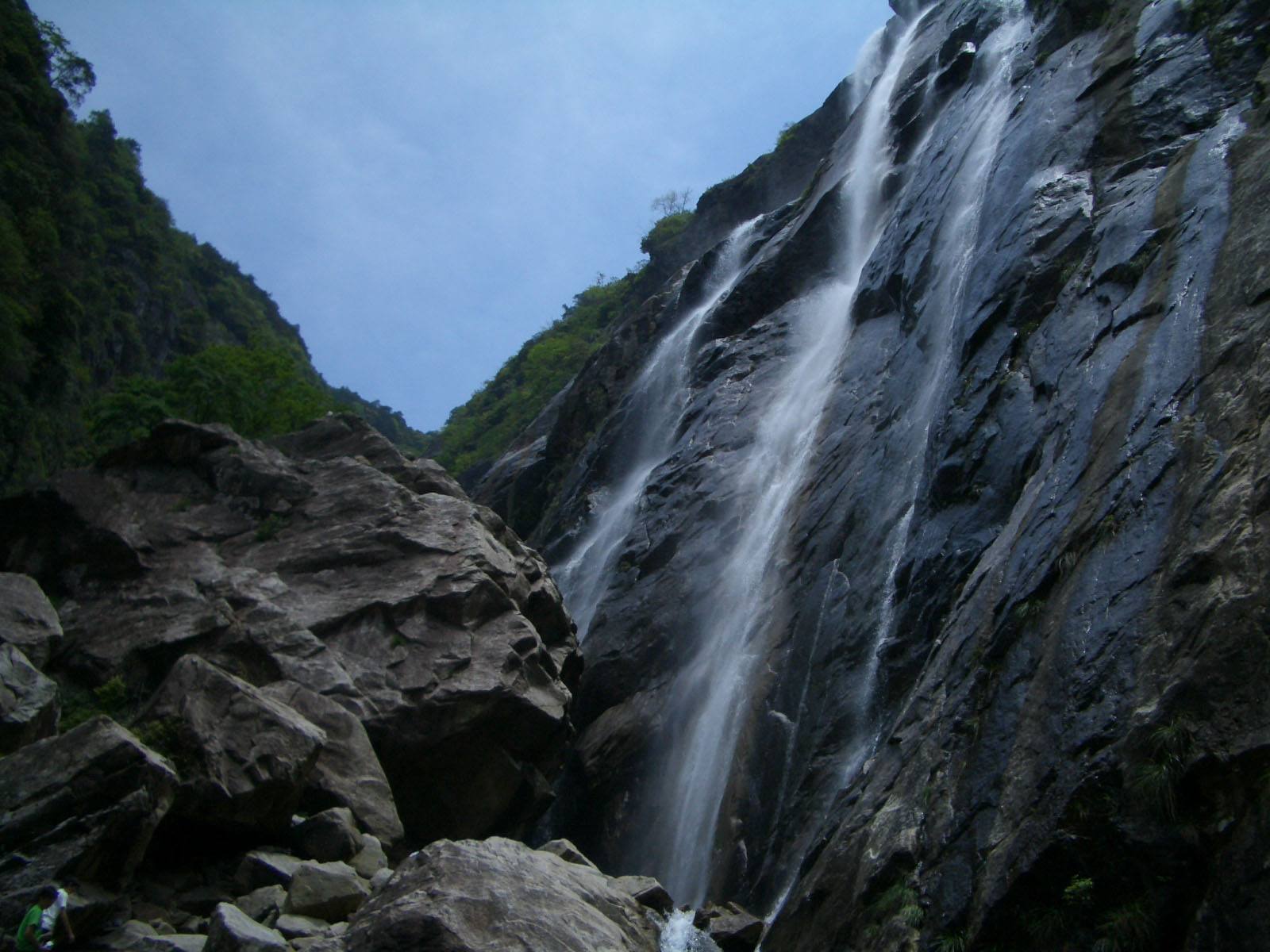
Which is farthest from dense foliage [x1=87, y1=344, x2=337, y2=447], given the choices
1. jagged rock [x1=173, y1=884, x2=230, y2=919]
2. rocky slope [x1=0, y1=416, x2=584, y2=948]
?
jagged rock [x1=173, y1=884, x2=230, y2=919]

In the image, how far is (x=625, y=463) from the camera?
3181 cm

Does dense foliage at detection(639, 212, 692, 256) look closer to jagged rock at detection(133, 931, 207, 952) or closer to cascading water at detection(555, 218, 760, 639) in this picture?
cascading water at detection(555, 218, 760, 639)

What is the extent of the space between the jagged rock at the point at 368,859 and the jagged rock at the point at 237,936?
9.35 ft

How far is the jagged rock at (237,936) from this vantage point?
27.1ft

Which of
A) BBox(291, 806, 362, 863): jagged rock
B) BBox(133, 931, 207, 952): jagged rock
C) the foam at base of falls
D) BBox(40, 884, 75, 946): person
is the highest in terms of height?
BBox(291, 806, 362, 863): jagged rock

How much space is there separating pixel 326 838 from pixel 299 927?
9.10 ft

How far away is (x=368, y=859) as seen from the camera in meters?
12.0

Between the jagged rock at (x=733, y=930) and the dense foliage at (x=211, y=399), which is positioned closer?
the jagged rock at (x=733, y=930)

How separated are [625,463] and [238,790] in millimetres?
21446

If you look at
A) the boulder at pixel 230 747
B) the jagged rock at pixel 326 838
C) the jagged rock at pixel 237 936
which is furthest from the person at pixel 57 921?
the jagged rock at pixel 326 838

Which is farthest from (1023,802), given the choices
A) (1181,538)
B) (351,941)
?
(351,941)

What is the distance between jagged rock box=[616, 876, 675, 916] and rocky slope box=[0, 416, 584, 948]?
10.8ft

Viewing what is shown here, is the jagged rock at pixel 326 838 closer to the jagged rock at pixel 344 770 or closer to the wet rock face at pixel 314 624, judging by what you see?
the wet rock face at pixel 314 624

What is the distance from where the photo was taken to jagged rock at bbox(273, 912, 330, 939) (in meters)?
9.25
